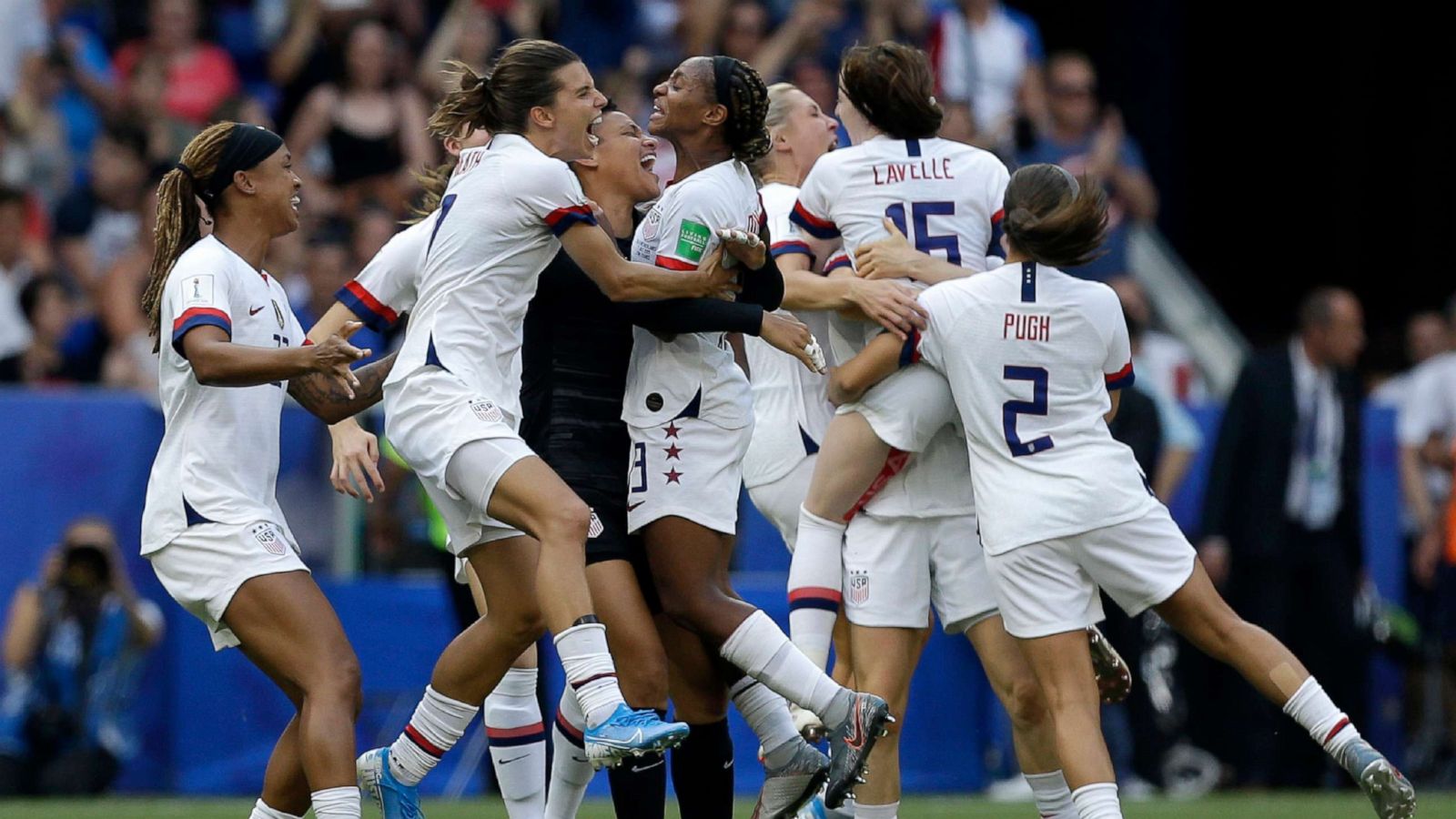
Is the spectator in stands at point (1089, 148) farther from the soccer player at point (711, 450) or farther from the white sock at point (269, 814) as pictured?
the white sock at point (269, 814)

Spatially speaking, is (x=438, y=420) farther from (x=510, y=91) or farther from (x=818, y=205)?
(x=818, y=205)

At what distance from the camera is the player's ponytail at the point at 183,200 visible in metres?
6.41

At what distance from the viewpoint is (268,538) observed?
616 cm

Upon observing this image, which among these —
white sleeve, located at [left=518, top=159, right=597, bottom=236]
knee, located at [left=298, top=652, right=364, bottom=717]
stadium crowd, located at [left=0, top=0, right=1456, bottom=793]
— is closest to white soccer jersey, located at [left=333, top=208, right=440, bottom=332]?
white sleeve, located at [left=518, top=159, right=597, bottom=236]

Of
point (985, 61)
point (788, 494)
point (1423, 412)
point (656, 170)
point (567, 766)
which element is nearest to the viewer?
point (567, 766)

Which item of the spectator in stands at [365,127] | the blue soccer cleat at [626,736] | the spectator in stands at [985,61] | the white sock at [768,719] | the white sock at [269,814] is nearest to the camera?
the blue soccer cleat at [626,736]

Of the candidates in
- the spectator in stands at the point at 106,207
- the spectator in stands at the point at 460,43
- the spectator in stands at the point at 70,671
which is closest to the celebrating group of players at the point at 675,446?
the spectator in stands at the point at 70,671

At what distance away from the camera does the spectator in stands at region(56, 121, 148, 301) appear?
1245 cm

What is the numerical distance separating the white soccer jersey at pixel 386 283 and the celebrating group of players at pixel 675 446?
0.6 inches

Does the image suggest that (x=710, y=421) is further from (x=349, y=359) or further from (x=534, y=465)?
(x=349, y=359)

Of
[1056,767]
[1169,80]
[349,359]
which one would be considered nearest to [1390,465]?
[1169,80]

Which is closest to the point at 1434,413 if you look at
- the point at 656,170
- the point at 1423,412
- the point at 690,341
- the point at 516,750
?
the point at 1423,412

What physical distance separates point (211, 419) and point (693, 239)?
1.53m

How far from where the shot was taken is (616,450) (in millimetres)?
6688
